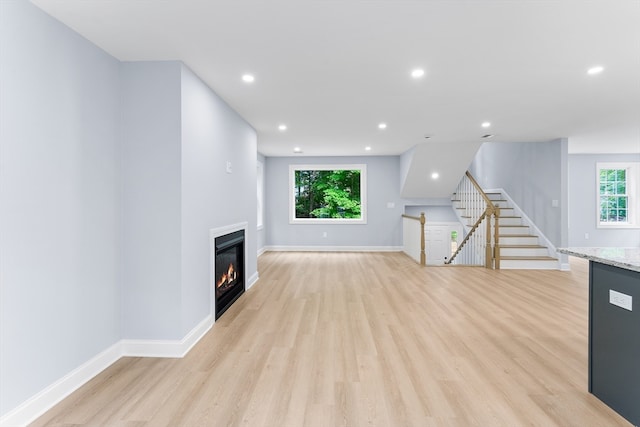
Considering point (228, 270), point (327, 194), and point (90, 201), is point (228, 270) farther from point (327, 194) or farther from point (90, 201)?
point (327, 194)

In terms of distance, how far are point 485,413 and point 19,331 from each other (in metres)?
2.72

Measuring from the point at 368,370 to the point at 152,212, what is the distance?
7.03 ft

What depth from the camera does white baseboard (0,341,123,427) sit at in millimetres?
1703

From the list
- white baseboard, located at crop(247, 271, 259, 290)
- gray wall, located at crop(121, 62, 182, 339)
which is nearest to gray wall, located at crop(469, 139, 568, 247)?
white baseboard, located at crop(247, 271, 259, 290)

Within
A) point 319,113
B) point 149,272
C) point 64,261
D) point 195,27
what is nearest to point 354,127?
point 319,113

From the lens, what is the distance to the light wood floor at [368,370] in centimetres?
181

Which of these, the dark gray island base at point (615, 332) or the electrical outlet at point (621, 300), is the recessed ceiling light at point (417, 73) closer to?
the dark gray island base at point (615, 332)

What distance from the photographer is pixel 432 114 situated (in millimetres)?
4258

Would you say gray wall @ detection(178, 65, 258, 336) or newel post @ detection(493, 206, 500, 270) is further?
newel post @ detection(493, 206, 500, 270)

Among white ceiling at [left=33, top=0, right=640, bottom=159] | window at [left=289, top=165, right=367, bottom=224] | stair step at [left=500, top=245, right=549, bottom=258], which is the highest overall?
white ceiling at [left=33, top=0, right=640, bottom=159]

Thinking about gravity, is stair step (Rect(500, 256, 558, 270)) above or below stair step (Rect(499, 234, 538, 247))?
below

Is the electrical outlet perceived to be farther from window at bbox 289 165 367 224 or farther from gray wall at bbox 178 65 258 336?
window at bbox 289 165 367 224

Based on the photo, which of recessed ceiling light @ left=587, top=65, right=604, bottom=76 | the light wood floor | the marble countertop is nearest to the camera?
the marble countertop

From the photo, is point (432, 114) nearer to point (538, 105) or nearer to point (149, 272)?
point (538, 105)
